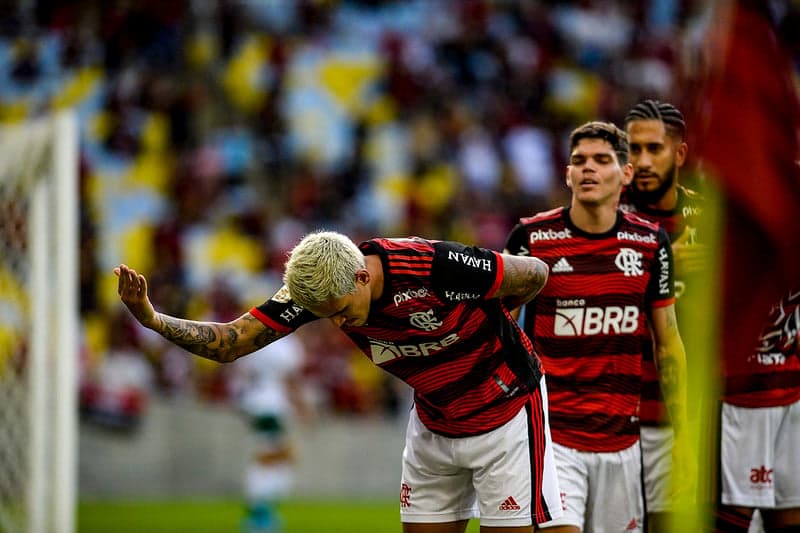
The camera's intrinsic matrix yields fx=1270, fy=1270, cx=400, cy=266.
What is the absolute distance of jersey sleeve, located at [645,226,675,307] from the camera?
661cm

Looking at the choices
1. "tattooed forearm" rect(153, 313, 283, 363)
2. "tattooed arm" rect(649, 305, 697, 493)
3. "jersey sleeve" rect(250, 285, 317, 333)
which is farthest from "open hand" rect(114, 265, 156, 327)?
"tattooed arm" rect(649, 305, 697, 493)

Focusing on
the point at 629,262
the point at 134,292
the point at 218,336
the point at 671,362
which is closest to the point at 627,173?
the point at 629,262

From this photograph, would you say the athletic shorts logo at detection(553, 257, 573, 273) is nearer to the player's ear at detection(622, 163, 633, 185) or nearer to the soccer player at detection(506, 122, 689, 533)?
the soccer player at detection(506, 122, 689, 533)

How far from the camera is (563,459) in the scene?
6598 millimetres

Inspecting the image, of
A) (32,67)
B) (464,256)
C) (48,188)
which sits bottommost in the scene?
(464,256)

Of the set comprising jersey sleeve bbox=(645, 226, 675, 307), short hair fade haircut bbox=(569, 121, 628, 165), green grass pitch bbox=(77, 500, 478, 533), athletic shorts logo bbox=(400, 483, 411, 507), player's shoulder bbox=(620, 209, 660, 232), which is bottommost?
athletic shorts logo bbox=(400, 483, 411, 507)

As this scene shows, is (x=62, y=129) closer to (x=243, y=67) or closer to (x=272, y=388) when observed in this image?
(x=272, y=388)

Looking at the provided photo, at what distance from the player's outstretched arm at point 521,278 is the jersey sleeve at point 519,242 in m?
0.71

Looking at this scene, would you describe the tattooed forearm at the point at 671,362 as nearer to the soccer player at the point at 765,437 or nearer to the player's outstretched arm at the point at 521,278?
the soccer player at the point at 765,437

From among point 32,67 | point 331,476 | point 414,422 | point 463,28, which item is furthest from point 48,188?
point 463,28

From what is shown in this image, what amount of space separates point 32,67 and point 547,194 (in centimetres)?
817

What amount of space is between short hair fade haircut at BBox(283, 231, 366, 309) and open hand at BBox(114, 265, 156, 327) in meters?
0.70

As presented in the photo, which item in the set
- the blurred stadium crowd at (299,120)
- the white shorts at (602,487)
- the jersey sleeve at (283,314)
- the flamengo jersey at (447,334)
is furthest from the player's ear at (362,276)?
the blurred stadium crowd at (299,120)

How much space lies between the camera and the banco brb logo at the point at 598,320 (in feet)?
21.4
